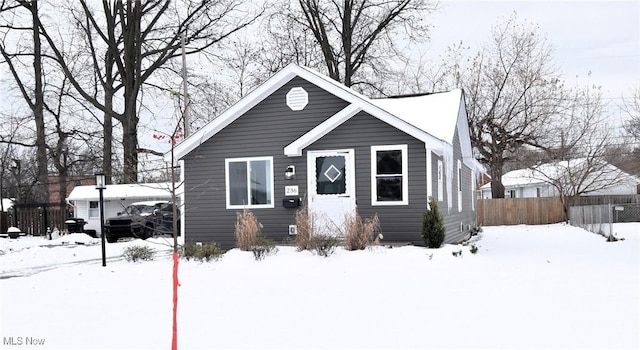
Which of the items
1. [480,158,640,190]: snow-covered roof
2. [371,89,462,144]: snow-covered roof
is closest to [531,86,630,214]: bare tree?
[480,158,640,190]: snow-covered roof

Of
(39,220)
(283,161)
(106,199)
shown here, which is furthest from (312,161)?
(39,220)

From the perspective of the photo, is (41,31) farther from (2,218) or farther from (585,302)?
(585,302)

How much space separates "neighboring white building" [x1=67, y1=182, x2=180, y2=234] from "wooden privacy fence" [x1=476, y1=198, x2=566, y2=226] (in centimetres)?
1643

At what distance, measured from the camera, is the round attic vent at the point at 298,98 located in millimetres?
15055

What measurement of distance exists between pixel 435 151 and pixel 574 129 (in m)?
21.6

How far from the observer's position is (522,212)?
32.5 metres

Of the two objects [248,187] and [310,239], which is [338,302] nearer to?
[310,239]

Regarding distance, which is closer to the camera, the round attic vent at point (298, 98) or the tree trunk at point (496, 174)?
the round attic vent at point (298, 98)

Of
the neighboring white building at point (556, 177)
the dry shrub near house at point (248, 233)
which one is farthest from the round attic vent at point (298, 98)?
the neighboring white building at point (556, 177)

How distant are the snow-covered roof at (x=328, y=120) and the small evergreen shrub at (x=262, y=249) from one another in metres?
2.45

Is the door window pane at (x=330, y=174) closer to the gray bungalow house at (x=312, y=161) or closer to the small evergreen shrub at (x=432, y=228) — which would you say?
the gray bungalow house at (x=312, y=161)

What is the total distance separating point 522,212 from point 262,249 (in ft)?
75.5

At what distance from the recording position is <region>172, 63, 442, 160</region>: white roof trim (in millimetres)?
13703

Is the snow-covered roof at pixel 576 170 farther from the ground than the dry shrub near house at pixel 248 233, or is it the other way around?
the snow-covered roof at pixel 576 170
